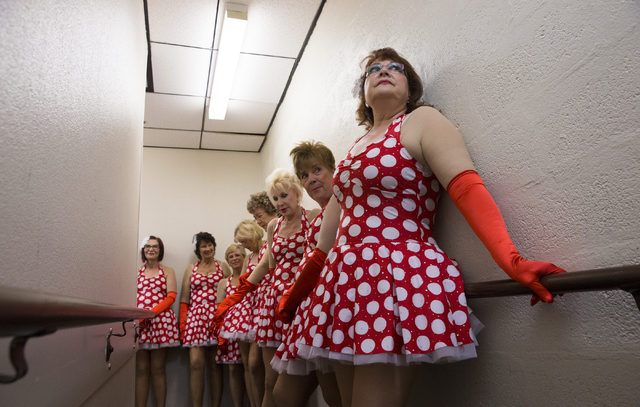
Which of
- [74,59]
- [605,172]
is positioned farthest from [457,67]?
[74,59]

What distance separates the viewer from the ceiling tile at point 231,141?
5297mm

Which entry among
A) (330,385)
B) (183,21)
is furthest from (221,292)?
(330,385)

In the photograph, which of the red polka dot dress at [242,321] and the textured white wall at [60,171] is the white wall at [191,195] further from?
the textured white wall at [60,171]

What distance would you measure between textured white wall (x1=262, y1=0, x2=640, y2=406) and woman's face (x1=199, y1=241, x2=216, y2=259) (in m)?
3.50

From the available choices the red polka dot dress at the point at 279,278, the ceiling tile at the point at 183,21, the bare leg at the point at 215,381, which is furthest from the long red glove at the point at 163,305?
the ceiling tile at the point at 183,21

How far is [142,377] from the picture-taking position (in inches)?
165

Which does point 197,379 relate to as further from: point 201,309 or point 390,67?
point 390,67

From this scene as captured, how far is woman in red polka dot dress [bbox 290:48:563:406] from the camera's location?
1120 mm

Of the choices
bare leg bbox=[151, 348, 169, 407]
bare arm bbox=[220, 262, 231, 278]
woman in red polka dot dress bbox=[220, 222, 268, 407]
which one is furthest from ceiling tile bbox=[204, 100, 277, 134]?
bare leg bbox=[151, 348, 169, 407]

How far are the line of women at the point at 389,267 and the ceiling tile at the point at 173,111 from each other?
3008mm

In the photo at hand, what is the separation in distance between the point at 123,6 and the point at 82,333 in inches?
58.3

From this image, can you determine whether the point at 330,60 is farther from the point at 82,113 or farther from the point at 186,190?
the point at 186,190

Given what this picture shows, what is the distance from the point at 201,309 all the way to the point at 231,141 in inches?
84.6

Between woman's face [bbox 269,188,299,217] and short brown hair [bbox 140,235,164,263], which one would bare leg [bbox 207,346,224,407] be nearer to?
short brown hair [bbox 140,235,164,263]
